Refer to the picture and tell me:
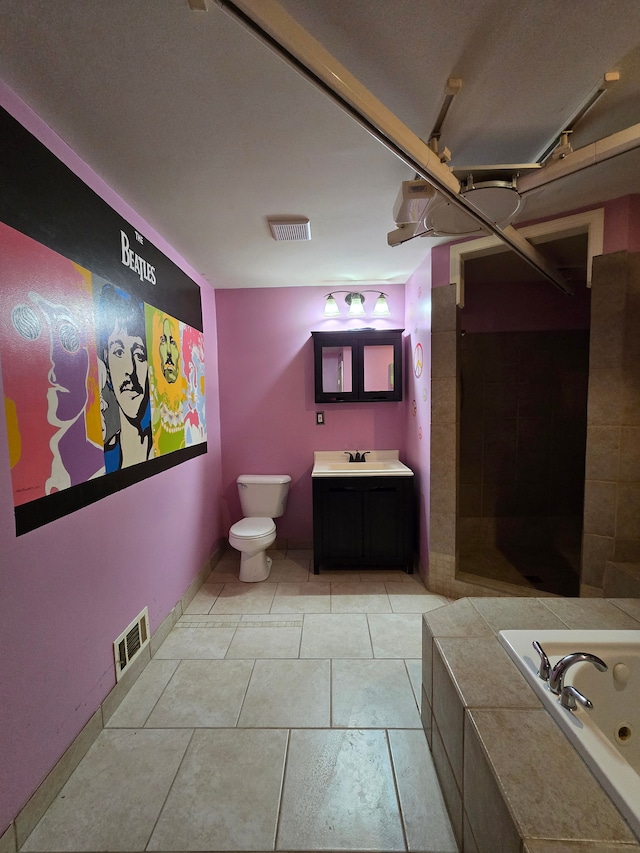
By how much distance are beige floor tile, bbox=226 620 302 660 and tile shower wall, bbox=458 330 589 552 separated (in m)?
1.87

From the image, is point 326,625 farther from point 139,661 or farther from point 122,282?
point 122,282

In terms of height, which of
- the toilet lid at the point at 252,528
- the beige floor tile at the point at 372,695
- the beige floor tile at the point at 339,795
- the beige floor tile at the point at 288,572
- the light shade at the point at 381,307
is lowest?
the beige floor tile at the point at 288,572

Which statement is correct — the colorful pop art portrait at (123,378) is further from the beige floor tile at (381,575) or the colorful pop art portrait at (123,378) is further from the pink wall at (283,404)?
the beige floor tile at (381,575)

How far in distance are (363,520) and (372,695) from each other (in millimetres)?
1229

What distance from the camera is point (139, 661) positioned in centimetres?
178

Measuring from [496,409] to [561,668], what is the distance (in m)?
2.46

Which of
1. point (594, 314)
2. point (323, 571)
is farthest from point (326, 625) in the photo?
point (594, 314)

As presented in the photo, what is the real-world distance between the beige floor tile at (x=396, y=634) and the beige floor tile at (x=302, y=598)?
1.14ft

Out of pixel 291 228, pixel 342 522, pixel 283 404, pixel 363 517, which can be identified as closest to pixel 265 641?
pixel 342 522

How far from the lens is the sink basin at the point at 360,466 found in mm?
2709

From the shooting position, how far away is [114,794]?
1234mm

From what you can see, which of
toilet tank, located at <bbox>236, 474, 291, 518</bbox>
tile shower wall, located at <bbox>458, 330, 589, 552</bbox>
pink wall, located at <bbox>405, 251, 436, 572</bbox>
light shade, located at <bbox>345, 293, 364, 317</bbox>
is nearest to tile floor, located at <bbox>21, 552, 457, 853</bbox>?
pink wall, located at <bbox>405, 251, 436, 572</bbox>

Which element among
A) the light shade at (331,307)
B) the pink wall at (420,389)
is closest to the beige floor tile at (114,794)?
the pink wall at (420,389)

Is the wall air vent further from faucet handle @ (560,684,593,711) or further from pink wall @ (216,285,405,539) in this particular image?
faucet handle @ (560,684,593,711)
